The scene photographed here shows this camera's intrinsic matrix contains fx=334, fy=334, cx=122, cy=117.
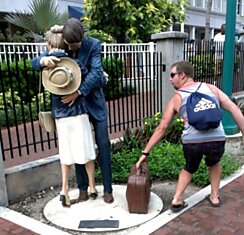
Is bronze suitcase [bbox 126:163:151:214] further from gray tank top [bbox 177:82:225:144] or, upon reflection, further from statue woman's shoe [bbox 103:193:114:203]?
gray tank top [bbox 177:82:225:144]

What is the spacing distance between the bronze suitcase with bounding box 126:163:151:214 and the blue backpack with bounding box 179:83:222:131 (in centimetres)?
71

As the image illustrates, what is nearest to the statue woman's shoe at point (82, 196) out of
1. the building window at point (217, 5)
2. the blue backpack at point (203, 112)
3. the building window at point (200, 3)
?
the blue backpack at point (203, 112)

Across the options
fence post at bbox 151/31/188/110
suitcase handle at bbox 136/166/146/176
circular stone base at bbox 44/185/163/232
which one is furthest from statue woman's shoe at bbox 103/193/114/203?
fence post at bbox 151/31/188/110

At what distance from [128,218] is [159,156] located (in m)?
1.54

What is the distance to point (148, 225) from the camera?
314 centimetres

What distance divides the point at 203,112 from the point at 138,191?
1.00 m

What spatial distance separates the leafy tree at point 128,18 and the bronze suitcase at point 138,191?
767cm

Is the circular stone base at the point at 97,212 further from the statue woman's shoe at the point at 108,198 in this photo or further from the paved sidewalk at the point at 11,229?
→ the paved sidewalk at the point at 11,229

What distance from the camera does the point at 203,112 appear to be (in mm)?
2984

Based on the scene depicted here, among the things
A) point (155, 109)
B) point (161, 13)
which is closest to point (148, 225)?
point (155, 109)

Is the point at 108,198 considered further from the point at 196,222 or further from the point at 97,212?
the point at 196,222

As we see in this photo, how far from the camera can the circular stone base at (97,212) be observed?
10.6ft

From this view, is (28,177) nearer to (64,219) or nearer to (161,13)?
(64,219)

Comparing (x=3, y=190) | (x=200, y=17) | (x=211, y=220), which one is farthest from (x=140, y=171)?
(x=200, y=17)
